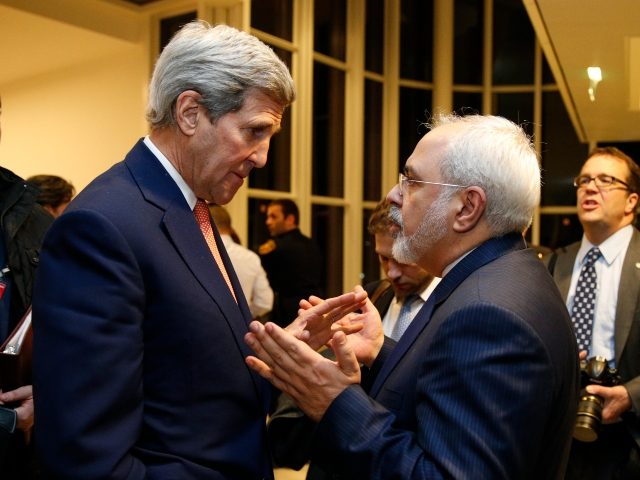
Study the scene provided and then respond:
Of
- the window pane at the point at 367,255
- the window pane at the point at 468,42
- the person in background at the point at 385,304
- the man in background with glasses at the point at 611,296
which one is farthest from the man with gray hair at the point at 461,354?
the window pane at the point at 468,42

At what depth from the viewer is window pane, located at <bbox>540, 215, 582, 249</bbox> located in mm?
8961

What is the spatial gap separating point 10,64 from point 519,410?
5.76 m

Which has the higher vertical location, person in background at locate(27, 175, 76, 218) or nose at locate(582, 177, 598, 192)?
nose at locate(582, 177, 598, 192)

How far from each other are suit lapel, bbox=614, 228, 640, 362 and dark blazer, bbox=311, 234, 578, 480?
153cm

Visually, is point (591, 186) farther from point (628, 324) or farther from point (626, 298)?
point (628, 324)

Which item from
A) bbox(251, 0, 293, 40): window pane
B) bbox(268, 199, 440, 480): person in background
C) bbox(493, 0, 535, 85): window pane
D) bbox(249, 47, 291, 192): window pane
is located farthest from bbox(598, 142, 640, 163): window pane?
bbox(268, 199, 440, 480): person in background

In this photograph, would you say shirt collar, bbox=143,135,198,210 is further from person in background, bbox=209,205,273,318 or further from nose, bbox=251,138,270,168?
person in background, bbox=209,205,273,318

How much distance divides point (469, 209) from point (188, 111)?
24.7 inches

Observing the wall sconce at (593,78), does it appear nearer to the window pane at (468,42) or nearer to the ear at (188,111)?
the ear at (188,111)

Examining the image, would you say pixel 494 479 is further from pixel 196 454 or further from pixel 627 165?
pixel 627 165

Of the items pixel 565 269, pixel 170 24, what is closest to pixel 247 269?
pixel 170 24

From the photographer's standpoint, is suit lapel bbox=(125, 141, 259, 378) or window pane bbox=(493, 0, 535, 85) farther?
window pane bbox=(493, 0, 535, 85)

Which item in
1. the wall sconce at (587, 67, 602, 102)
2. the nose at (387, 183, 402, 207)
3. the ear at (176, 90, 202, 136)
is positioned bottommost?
the nose at (387, 183, 402, 207)

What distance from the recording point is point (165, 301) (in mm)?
1332
